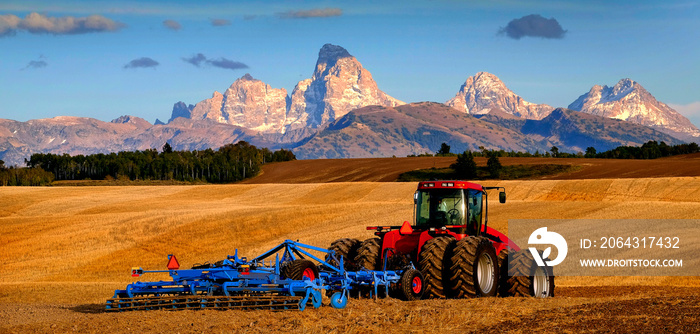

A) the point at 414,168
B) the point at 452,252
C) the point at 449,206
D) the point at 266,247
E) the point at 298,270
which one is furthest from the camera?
the point at 414,168

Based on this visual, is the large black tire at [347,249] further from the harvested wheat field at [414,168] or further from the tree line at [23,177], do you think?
the tree line at [23,177]

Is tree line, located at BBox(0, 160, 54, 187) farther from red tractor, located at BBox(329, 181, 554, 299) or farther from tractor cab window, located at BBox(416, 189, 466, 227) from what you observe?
red tractor, located at BBox(329, 181, 554, 299)

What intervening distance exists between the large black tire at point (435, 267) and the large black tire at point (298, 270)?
276cm

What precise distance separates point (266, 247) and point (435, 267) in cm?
2271

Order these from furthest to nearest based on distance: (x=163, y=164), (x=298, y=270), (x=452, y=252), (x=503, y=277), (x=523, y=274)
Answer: (x=163, y=164) < (x=503, y=277) < (x=523, y=274) < (x=452, y=252) < (x=298, y=270)

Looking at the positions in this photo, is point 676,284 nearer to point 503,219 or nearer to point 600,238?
point 600,238

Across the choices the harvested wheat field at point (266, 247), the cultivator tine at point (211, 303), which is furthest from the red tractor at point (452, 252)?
the cultivator tine at point (211, 303)

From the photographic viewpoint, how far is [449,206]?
64.2 ft

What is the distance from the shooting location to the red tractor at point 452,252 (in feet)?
55.7

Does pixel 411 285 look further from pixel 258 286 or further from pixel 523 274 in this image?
pixel 258 286

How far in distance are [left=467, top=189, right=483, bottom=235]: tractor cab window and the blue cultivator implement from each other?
118 inches

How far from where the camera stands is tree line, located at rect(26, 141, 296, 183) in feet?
505

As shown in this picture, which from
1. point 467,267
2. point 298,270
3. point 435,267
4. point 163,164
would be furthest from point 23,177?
point 467,267

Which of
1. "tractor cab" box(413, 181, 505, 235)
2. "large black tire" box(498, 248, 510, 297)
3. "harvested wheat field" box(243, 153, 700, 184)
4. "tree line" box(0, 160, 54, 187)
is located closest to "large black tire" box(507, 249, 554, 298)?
"large black tire" box(498, 248, 510, 297)
